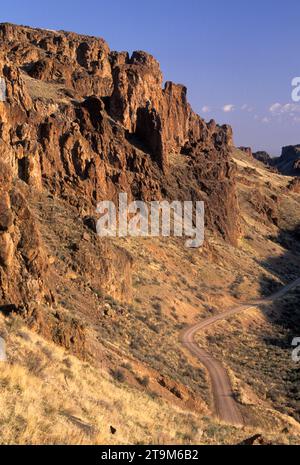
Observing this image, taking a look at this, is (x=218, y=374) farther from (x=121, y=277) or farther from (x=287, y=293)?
(x=287, y=293)

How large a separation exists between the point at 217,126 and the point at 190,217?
109 meters

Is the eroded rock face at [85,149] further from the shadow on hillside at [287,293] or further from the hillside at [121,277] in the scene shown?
the shadow on hillside at [287,293]

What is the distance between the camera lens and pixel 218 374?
2923cm

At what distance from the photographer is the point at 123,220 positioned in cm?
4566

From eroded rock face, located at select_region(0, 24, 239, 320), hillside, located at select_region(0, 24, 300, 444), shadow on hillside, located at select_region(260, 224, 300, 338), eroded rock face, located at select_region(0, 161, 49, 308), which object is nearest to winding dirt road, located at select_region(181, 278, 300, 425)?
hillside, located at select_region(0, 24, 300, 444)

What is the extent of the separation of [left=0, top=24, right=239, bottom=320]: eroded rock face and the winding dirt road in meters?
6.43

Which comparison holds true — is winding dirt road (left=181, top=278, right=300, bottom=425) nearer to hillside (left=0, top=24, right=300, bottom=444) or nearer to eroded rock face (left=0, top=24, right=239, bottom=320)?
hillside (left=0, top=24, right=300, bottom=444)

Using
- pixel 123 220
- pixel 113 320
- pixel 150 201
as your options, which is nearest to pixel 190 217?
pixel 150 201

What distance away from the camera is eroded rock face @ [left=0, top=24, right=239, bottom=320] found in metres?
19.6

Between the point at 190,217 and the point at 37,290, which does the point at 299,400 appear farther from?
the point at 190,217

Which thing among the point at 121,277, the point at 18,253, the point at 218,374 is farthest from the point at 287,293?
the point at 18,253

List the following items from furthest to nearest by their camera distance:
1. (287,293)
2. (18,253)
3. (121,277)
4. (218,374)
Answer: (287,293), (121,277), (218,374), (18,253)

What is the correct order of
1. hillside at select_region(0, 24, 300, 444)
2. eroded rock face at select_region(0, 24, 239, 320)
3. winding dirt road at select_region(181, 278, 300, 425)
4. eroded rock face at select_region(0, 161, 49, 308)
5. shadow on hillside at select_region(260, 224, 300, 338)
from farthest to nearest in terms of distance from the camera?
shadow on hillside at select_region(260, 224, 300, 338), winding dirt road at select_region(181, 278, 300, 425), eroded rock face at select_region(0, 24, 239, 320), eroded rock face at select_region(0, 161, 49, 308), hillside at select_region(0, 24, 300, 444)

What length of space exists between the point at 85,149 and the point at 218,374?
87.1 ft
